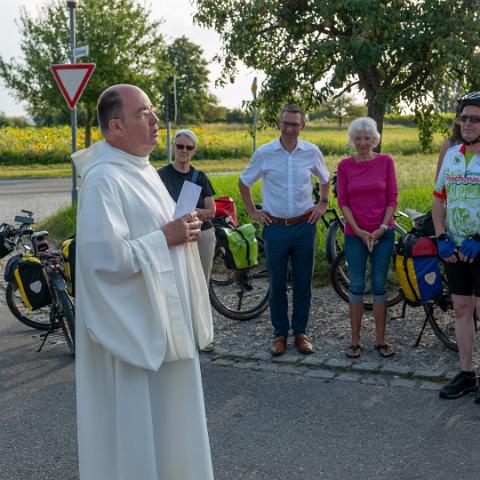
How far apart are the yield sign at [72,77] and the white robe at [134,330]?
1023 centimetres

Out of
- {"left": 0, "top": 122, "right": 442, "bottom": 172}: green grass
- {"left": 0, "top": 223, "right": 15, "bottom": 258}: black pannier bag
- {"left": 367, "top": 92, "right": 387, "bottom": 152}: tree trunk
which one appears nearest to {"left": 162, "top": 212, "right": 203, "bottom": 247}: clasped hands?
{"left": 0, "top": 223, "right": 15, "bottom": 258}: black pannier bag

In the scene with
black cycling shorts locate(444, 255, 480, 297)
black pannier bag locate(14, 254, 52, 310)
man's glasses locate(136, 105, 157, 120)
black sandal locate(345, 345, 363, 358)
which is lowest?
black sandal locate(345, 345, 363, 358)

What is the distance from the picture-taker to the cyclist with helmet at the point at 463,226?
497 centimetres

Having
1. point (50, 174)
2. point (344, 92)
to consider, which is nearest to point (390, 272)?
point (344, 92)

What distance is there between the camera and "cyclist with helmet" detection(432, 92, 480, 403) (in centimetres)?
497

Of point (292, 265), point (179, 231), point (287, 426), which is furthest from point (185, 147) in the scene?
point (179, 231)

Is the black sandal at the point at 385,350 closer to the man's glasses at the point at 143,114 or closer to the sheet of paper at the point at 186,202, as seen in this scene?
the sheet of paper at the point at 186,202

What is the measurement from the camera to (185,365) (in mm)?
3090

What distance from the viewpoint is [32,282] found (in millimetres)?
6648

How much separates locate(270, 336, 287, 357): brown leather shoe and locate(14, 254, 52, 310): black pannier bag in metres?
2.03

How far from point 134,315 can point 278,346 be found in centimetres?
354

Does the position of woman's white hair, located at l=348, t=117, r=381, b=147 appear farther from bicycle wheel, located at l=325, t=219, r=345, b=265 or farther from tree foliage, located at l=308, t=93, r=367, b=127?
tree foliage, located at l=308, t=93, r=367, b=127

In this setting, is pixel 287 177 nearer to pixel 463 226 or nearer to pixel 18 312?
pixel 463 226

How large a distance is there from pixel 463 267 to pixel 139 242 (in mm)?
2921
